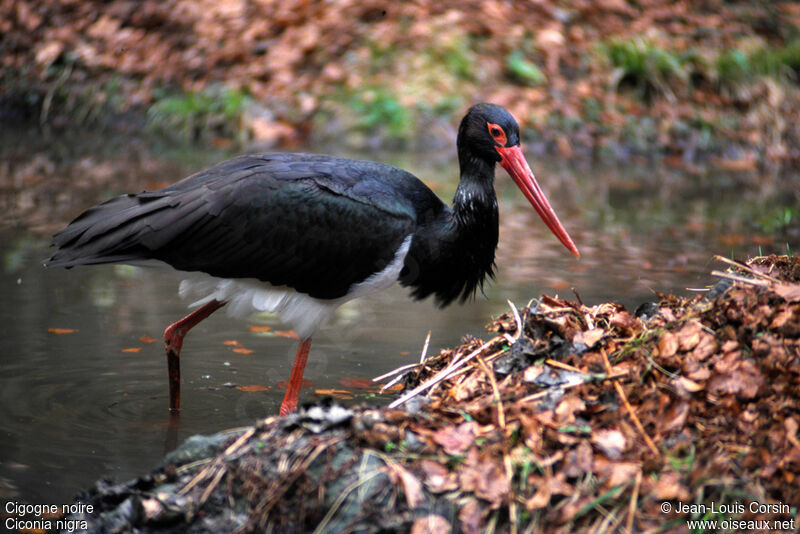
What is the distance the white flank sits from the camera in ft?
15.3

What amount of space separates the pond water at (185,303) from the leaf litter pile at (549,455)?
33.7 inches

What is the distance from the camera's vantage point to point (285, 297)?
15.5 ft

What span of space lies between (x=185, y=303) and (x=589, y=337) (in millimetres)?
3255

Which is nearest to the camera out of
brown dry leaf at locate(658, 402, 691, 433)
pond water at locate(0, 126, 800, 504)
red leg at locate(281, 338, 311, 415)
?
brown dry leaf at locate(658, 402, 691, 433)

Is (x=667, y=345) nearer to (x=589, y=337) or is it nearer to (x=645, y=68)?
(x=589, y=337)

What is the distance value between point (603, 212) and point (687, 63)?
4.14m

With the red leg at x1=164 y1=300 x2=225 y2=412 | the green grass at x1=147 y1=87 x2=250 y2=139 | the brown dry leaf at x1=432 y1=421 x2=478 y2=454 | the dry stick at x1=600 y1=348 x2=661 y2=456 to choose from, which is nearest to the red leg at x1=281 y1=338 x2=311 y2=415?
the red leg at x1=164 y1=300 x2=225 y2=412

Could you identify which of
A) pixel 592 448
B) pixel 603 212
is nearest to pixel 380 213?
pixel 592 448

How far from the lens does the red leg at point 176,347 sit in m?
4.55

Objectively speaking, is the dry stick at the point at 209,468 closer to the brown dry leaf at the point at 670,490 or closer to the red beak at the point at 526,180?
the brown dry leaf at the point at 670,490

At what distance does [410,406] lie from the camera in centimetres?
365

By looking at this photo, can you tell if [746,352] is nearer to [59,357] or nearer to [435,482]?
[435,482]

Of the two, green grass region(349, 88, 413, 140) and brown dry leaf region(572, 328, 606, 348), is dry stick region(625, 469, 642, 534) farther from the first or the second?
green grass region(349, 88, 413, 140)

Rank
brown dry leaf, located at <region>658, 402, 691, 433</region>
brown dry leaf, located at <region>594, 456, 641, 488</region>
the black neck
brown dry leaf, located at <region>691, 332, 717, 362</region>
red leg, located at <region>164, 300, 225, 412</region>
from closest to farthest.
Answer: brown dry leaf, located at <region>594, 456, 641, 488</region>, brown dry leaf, located at <region>658, 402, 691, 433</region>, brown dry leaf, located at <region>691, 332, 717, 362</region>, red leg, located at <region>164, 300, 225, 412</region>, the black neck
